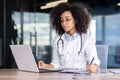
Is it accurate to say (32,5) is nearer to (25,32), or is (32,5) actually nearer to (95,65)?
(25,32)

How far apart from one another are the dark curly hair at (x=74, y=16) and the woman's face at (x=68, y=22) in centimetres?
4

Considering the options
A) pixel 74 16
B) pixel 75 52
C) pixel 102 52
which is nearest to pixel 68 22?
pixel 74 16

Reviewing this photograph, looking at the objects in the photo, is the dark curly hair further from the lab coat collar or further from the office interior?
the office interior

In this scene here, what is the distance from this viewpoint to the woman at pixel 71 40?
341 cm

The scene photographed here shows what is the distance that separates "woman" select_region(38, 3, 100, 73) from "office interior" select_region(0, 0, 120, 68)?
4083 mm

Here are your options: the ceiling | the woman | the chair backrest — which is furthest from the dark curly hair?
the ceiling

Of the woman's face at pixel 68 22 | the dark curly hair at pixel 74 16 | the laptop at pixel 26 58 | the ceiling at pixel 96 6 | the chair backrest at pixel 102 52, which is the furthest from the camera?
the ceiling at pixel 96 6

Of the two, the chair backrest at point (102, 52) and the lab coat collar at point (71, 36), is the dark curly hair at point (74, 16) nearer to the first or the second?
the lab coat collar at point (71, 36)

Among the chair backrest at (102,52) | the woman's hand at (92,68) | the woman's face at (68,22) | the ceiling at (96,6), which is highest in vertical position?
the ceiling at (96,6)

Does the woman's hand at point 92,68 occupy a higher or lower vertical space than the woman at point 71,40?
lower

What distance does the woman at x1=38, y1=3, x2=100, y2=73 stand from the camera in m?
3.41

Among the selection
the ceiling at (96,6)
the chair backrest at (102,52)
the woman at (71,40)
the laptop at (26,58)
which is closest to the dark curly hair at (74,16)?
the woman at (71,40)

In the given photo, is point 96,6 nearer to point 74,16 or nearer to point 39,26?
point 39,26

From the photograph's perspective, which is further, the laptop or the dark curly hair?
the dark curly hair
